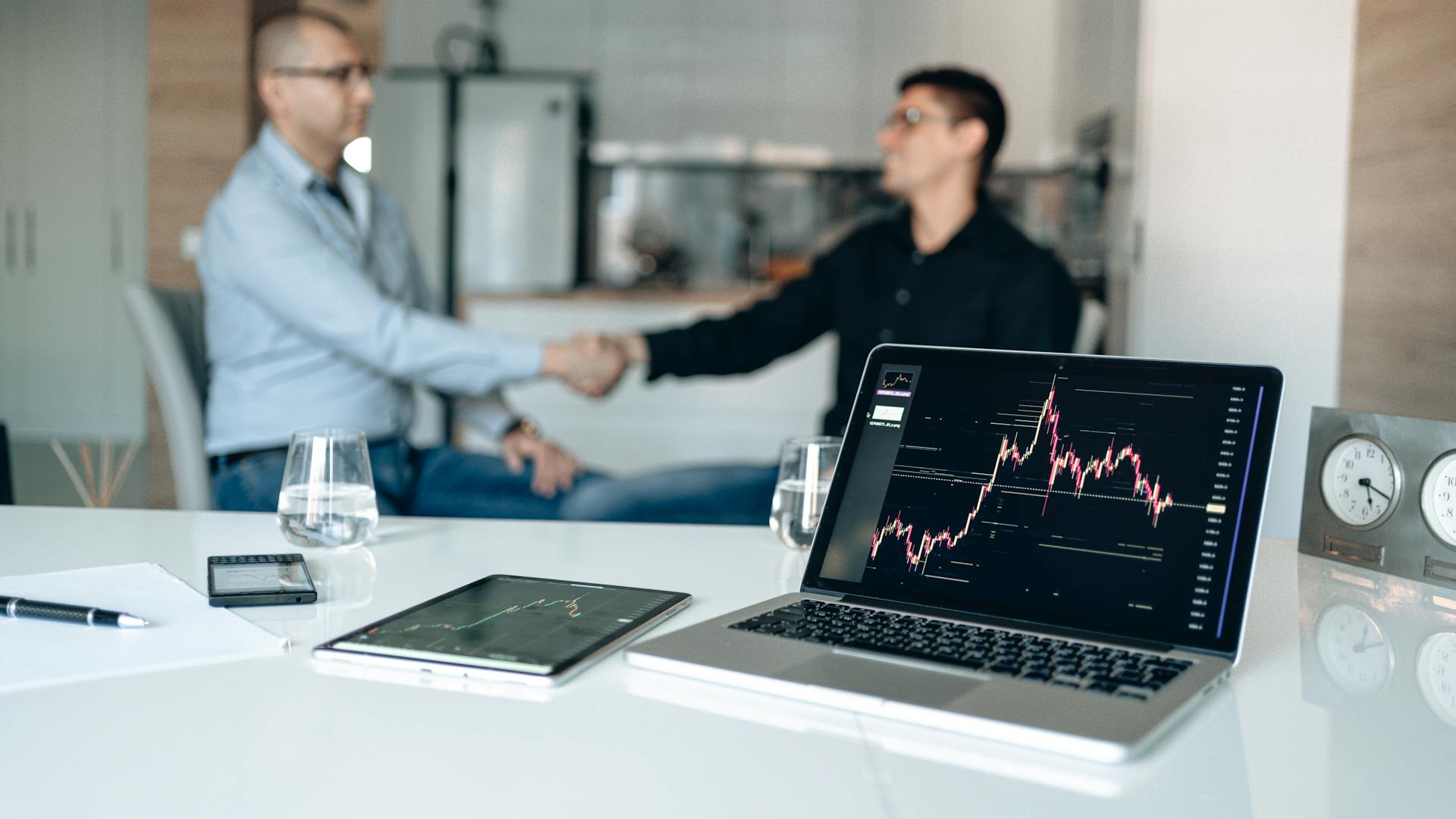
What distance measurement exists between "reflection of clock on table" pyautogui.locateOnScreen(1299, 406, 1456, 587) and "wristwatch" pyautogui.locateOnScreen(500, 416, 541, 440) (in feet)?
4.40

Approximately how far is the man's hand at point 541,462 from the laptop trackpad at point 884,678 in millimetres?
1329

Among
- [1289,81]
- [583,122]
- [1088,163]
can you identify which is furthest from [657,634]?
[583,122]

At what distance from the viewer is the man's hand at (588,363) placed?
213 centimetres

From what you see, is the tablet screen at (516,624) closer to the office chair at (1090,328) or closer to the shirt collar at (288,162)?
the shirt collar at (288,162)

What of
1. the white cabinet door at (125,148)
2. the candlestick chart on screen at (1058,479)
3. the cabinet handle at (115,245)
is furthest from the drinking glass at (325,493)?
the cabinet handle at (115,245)

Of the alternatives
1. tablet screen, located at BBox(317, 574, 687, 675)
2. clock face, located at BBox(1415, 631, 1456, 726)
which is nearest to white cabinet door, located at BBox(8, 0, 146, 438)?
tablet screen, located at BBox(317, 574, 687, 675)

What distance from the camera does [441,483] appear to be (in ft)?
6.64

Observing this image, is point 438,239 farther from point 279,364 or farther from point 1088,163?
point 279,364

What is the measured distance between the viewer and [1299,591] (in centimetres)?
96

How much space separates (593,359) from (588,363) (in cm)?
1

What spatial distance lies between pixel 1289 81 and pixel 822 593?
5.89 ft

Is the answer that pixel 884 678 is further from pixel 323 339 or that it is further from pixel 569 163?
pixel 569 163

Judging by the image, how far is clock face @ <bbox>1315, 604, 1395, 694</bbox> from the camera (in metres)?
0.73

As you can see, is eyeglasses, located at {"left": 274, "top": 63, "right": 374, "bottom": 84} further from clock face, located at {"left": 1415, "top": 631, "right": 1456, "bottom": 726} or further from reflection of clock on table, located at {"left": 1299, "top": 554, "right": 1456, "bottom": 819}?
clock face, located at {"left": 1415, "top": 631, "right": 1456, "bottom": 726}
